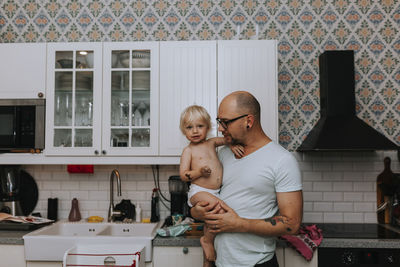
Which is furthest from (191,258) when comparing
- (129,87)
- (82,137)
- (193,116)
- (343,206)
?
(343,206)

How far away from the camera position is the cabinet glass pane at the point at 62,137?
2.71m

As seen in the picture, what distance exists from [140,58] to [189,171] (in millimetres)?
1085

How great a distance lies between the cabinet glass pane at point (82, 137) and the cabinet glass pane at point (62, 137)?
62 millimetres

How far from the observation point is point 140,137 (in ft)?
8.78

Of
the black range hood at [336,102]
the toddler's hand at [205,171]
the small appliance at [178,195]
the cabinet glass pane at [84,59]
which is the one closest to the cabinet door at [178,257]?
the small appliance at [178,195]

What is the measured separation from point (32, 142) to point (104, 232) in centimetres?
90

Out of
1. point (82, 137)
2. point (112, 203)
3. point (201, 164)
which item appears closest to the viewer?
point (201, 164)

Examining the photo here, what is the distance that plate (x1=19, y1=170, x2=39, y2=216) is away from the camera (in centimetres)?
309

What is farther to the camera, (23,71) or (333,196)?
(333,196)

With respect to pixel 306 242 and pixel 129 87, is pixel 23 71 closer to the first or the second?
pixel 129 87

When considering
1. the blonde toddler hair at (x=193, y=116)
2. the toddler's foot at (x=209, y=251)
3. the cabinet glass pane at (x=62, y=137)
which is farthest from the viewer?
the cabinet glass pane at (x=62, y=137)

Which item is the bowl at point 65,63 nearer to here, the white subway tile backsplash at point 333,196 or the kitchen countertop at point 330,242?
the kitchen countertop at point 330,242

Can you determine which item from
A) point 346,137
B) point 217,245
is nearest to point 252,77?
point 346,137

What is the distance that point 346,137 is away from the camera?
2.59 metres
